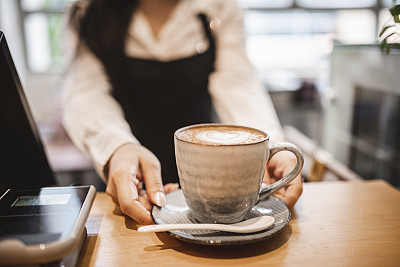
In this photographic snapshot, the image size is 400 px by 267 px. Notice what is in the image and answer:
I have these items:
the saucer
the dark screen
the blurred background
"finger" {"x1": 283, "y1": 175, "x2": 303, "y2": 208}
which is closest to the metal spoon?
the saucer

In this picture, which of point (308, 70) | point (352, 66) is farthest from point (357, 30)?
point (352, 66)

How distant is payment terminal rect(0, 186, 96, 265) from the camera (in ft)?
1.40

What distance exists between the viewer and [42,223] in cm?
49

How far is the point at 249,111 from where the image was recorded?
1075 millimetres

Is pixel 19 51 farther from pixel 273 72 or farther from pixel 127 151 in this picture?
pixel 127 151

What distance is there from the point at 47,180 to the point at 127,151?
0.17 meters

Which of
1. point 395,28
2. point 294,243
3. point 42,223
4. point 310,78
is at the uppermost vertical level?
point 395,28

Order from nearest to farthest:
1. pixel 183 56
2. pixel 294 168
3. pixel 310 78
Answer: pixel 294 168 < pixel 183 56 < pixel 310 78

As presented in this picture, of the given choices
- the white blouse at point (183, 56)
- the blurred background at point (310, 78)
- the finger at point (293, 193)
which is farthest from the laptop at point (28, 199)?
the blurred background at point (310, 78)

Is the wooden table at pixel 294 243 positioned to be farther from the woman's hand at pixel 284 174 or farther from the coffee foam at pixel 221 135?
the coffee foam at pixel 221 135

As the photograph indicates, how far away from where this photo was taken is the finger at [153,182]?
636 millimetres

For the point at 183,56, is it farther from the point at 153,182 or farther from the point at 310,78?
the point at 310,78

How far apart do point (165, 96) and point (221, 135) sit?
756 mm

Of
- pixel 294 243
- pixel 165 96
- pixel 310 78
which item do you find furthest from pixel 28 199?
pixel 310 78
